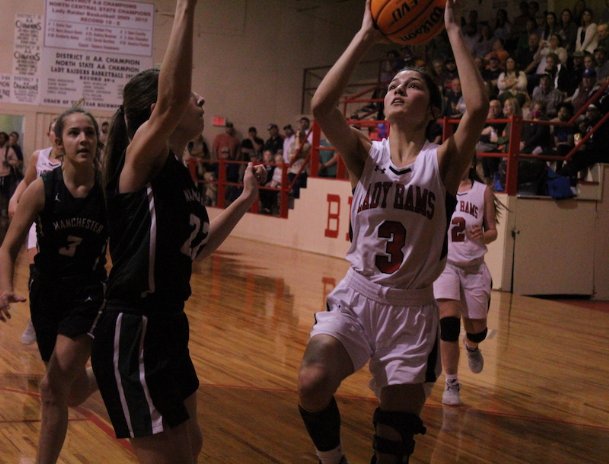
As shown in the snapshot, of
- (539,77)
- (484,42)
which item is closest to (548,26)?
(484,42)

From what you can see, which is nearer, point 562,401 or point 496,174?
point 562,401

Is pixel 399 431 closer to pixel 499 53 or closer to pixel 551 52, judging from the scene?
pixel 551 52

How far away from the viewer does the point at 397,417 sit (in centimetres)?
343

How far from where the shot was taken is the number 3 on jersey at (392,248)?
3523mm

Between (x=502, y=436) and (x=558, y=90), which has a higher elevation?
(x=558, y=90)

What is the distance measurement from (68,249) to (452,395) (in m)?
2.76

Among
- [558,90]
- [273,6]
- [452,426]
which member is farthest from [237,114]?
[452,426]

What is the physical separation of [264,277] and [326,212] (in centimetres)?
348

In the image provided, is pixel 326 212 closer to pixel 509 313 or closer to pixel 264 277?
pixel 264 277

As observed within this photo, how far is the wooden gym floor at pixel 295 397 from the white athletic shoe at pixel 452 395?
61 mm

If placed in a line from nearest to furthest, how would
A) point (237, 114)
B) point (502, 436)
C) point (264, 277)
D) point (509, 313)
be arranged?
point (502, 436) < point (509, 313) < point (264, 277) < point (237, 114)

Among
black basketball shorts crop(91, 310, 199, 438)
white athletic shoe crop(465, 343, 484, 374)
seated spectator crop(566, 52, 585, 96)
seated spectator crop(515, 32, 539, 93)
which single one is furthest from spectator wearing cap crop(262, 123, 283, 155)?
black basketball shorts crop(91, 310, 199, 438)

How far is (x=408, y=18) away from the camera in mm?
3594

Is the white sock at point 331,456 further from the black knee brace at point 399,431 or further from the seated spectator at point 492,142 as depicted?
the seated spectator at point 492,142
